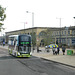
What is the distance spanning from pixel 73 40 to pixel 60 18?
24.0 metres

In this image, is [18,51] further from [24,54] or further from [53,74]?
[53,74]

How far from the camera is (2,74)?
12477 millimetres

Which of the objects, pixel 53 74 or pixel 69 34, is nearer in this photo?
pixel 53 74

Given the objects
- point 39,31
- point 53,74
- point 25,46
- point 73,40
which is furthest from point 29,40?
point 39,31

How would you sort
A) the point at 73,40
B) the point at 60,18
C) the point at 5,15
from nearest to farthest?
the point at 5,15, the point at 60,18, the point at 73,40

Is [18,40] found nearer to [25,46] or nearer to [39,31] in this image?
[25,46]

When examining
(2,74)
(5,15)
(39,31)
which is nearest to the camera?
(2,74)

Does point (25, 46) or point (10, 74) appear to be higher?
point (25, 46)

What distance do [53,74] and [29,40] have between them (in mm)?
13983

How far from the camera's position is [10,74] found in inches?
494

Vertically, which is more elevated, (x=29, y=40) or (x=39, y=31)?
(x=39, y=31)

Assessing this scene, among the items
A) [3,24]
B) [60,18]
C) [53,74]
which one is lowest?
[53,74]

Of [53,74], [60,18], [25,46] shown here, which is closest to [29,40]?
[25,46]

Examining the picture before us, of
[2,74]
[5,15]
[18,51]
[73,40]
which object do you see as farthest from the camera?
[73,40]
